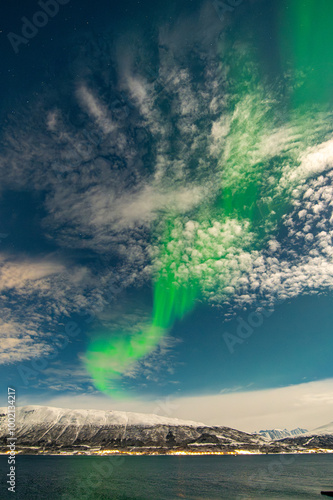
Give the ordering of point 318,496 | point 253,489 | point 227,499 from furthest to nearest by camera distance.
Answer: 1. point 253,489
2. point 318,496
3. point 227,499

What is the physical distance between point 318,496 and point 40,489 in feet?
304

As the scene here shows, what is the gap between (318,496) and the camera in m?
77.1

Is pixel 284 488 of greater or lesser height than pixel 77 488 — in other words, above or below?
below

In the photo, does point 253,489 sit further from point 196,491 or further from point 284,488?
point 196,491

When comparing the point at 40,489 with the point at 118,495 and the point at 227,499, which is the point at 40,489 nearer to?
the point at 118,495

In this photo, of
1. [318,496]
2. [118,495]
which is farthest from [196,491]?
[318,496]

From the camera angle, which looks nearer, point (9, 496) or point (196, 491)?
point (9, 496)

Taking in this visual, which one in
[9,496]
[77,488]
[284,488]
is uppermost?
[9,496]

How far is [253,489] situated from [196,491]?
66.0ft

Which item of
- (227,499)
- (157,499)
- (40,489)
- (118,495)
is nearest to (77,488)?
(40,489)

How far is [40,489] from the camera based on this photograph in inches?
3442

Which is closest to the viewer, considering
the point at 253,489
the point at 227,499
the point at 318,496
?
the point at 227,499

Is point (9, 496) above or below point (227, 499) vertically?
above

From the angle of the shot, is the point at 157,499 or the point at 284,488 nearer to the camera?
the point at 157,499
